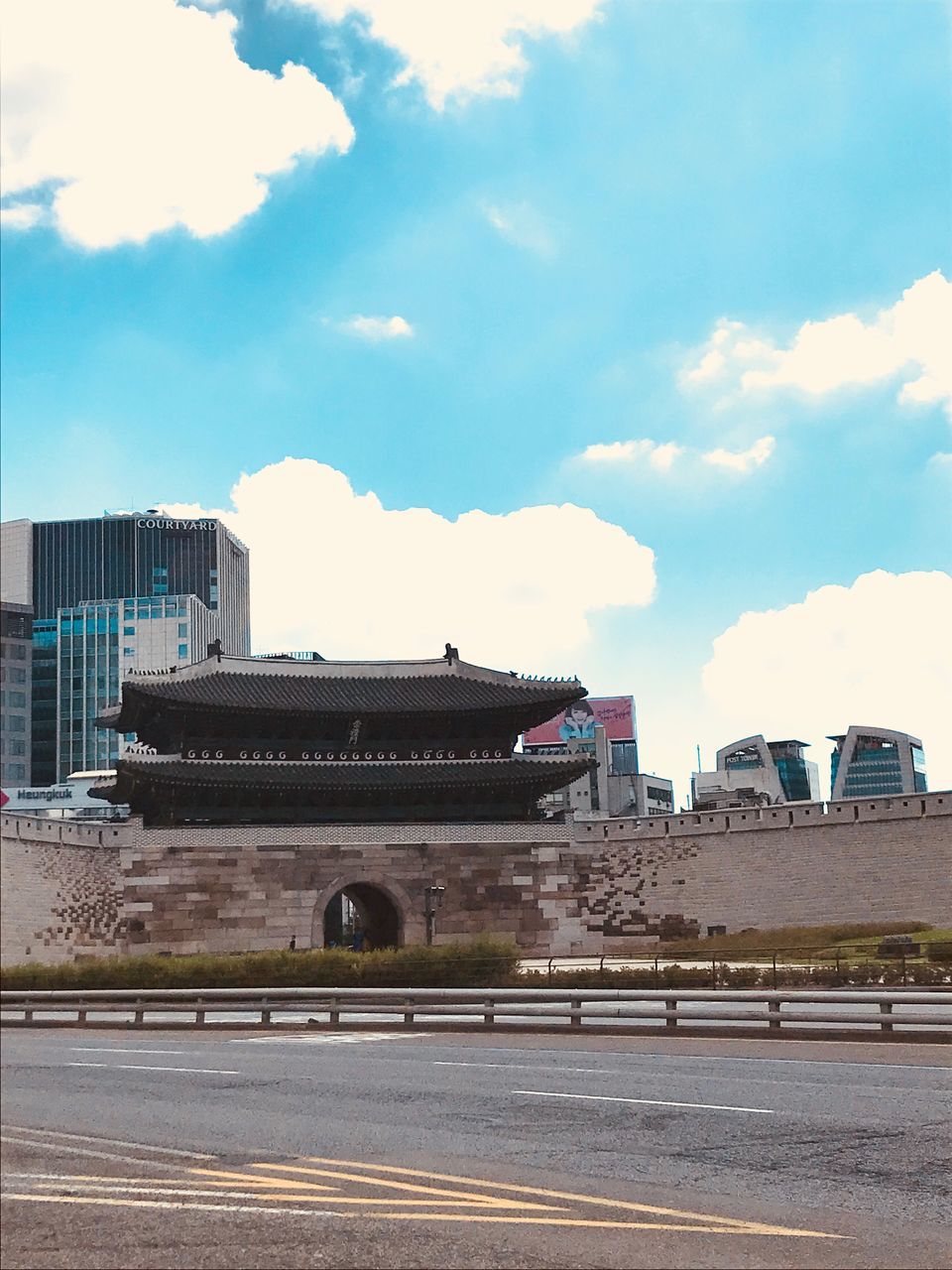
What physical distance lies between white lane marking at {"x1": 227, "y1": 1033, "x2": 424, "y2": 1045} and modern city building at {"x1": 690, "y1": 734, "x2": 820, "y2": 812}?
2837 cm

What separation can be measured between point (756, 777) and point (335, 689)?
32.5m

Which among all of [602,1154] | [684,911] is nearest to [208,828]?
[684,911]

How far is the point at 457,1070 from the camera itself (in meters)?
20.3

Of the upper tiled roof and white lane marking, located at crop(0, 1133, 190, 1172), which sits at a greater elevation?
the upper tiled roof

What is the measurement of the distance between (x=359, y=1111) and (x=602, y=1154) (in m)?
4.26

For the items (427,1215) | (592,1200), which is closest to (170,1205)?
(427,1215)

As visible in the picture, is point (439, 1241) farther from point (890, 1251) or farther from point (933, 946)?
point (933, 946)

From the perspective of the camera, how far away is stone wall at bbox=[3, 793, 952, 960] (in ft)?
156

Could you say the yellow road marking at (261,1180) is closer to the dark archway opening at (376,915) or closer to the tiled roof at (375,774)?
the tiled roof at (375,774)

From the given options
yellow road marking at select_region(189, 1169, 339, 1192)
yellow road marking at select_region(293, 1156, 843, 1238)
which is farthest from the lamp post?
yellow road marking at select_region(189, 1169, 339, 1192)

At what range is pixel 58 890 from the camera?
46594 mm

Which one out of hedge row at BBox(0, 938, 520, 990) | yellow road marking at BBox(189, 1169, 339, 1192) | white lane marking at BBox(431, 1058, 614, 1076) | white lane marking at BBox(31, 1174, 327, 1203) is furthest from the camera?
hedge row at BBox(0, 938, 520, 990)

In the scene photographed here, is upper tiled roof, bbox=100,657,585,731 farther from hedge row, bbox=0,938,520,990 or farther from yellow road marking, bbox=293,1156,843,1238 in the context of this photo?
yellow road marking, bbox=293,1156,843,1238

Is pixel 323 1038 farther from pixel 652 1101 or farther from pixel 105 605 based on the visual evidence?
pixel 105 605
